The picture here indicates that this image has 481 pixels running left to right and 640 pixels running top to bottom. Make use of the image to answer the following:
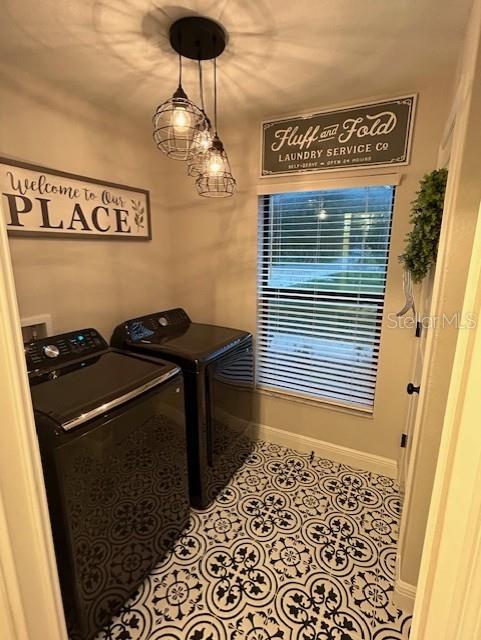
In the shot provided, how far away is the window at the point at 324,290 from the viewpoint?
201cm

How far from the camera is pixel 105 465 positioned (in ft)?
4.03

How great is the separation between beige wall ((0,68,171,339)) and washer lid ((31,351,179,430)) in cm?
45

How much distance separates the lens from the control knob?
62.1 inches

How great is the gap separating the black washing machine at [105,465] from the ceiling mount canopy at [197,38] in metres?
1.41

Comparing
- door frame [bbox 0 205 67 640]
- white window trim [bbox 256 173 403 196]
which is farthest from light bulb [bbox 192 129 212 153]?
door frame [bbox 0 205 67 640]

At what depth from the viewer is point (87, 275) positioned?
1942mm

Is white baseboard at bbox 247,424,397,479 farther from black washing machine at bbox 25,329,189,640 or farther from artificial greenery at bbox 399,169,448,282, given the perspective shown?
artificial greenery at bbox 399,169,448,282

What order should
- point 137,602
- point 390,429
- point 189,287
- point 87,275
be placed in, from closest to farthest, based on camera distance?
point 137,602 < point 87,275 < point 390,429 < point 189,287

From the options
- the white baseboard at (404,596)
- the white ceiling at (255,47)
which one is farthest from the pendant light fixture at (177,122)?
the white baseboard at (404,596)

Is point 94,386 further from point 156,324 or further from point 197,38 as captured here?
point 197,38

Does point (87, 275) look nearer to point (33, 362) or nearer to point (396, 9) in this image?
point (33, 362)

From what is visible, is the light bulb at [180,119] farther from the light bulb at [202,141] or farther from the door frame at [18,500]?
the door frame at [18,500]

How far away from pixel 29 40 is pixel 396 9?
1.46m

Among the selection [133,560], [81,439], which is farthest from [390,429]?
[81,439]
